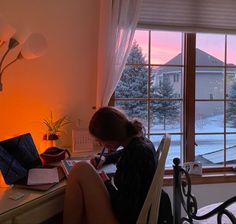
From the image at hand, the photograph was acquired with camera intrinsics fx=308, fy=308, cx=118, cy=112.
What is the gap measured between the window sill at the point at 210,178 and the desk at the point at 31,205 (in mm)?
1161

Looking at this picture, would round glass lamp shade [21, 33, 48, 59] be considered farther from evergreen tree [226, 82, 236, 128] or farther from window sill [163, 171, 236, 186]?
evergreen tree [226, 82, 236, 128]

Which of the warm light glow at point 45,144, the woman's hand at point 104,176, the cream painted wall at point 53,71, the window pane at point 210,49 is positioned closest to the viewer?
the woman's hand at point 104,176

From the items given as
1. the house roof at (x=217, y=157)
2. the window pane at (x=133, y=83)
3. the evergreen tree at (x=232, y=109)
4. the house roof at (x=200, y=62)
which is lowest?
the house roof at (x=217, y=157)

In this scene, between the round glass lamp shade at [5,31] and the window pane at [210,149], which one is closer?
the round glass lamp shade at [5,31]

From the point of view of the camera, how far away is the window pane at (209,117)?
2.66 meters

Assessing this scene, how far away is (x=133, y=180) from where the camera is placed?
1.39 m

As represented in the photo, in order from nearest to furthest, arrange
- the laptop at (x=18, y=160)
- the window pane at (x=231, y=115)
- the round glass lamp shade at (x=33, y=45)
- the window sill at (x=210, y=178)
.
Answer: the laptop at (x=18, y=160) < the round glass lamp shade at (x=33, y=45) < the window sill at (x=210, y=178) < the window pane at (x=231, y=115)

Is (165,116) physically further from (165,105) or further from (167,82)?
(167,82)

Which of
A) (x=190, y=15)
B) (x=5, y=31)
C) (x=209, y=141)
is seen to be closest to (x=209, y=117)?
(x=209, y=141)

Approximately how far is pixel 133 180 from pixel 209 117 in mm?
1509

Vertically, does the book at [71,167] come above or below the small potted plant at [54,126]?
below

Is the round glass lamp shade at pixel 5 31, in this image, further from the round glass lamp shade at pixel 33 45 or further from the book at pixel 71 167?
the book at pixel 71 167

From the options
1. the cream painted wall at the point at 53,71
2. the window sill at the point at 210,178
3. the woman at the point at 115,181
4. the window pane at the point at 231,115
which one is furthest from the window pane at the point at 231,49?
the woman at the point at 115,181

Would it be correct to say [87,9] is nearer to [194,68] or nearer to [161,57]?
[161,57]
